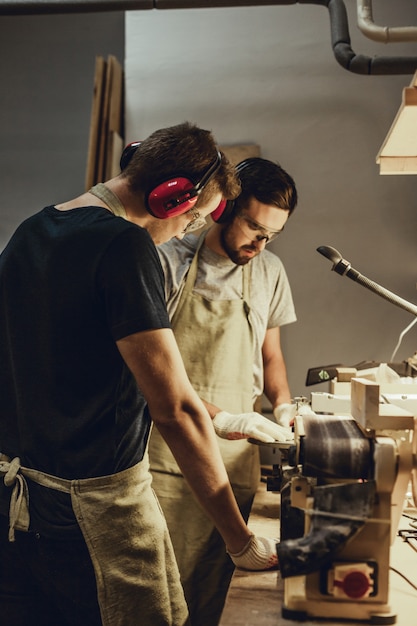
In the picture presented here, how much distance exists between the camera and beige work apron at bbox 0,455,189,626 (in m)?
1.19

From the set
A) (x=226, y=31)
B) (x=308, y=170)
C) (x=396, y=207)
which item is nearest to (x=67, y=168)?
(x=226, y=31)

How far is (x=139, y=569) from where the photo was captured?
124 cm

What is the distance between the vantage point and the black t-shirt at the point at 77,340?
1.17m

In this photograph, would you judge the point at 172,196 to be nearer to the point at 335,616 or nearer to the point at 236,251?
the point at 236,251

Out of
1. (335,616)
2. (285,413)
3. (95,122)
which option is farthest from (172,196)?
(95,122)

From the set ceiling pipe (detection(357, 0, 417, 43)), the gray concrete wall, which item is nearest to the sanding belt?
ceiling pipe (detection(357, 0, 417, 43))

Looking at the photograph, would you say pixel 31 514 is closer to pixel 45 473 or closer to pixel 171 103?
pixel 45 473

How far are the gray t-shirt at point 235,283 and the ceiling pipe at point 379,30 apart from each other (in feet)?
3.13

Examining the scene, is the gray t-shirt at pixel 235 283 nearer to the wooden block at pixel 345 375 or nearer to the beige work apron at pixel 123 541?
the wooden block at pixel 345 375

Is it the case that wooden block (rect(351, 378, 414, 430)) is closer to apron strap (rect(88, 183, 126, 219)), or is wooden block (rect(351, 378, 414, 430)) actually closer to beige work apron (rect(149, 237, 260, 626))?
apron strap (rect(88, 183, 126, 219))

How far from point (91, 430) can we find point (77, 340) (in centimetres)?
19

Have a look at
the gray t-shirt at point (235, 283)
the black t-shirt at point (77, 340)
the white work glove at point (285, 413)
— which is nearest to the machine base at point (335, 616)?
the black t-shirt at point (77, 340)

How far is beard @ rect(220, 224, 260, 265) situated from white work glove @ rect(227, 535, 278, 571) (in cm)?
111

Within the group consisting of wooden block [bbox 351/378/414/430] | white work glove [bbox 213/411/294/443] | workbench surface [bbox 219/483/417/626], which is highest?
wooden block [bbox 351/378/414/430]
